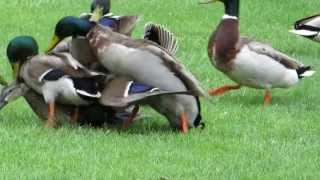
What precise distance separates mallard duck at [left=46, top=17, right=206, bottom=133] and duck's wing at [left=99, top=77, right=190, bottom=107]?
7cm

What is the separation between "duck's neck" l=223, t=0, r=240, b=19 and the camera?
30.6 ft

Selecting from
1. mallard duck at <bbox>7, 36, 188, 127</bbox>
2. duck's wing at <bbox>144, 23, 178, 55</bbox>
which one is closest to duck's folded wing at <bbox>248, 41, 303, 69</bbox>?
duck's wing at <bbox>144, 23, 178, 55</bbox>

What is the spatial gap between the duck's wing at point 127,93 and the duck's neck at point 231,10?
6.81 ft

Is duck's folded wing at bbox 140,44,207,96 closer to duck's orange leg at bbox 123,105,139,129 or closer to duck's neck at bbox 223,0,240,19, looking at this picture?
duck's orange leg at bbox 123,105,139,129

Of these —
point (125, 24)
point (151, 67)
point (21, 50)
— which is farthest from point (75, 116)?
point (125, 24)

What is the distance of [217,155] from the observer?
6988 mm

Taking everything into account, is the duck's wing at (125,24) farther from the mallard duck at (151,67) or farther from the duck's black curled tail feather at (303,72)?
the duck's black curled tail feather at (303,72)

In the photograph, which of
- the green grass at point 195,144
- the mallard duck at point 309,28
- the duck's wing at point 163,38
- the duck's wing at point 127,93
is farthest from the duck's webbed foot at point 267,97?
the mallard duck at point 309,28

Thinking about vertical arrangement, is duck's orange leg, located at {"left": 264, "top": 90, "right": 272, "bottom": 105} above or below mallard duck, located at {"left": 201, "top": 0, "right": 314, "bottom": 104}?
below

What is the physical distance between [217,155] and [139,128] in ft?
3.66

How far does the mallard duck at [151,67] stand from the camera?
295 inches

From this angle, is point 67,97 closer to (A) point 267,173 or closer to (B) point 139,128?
(B) point 139,128

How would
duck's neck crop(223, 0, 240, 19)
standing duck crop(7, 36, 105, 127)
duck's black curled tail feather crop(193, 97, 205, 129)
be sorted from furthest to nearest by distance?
duck's neck crop(223, 0, 240, 19) → duck's black curled tail feather crop(193, 97, 205, 129) → standing duck crop(7, 36, 105, 127)

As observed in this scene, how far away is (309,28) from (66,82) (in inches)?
193
